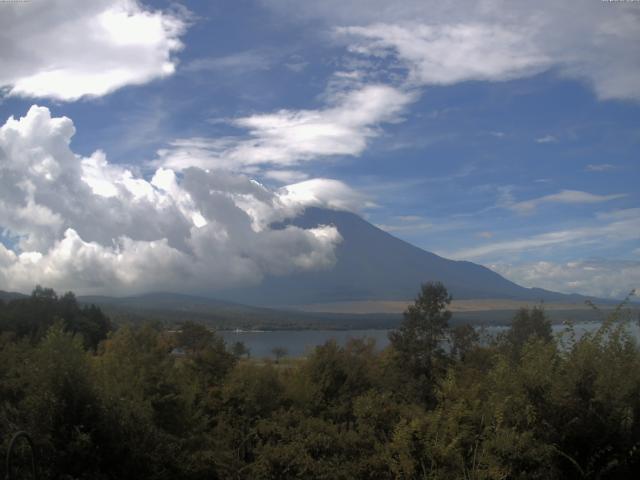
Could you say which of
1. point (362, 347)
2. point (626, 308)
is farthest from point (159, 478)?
point (362, 347)

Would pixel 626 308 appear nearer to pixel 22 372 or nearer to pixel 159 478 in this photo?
pixel 159 478

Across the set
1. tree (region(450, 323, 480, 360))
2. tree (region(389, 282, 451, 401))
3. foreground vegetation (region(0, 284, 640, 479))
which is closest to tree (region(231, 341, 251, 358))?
tree (region(389, 282, 451, 401))

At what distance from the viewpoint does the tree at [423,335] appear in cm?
3072

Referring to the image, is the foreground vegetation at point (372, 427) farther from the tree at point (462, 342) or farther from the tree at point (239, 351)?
the tree at point (462, 342)

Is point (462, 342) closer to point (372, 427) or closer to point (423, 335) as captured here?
point (423, 335)

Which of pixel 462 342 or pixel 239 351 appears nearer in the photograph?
pixel 462 342

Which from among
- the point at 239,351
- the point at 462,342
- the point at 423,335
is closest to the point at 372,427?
the point at 423,335

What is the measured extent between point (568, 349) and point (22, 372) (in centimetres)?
813

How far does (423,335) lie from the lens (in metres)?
32.1

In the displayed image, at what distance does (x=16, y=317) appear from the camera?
149 feet

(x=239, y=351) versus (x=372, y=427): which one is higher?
(x=372, y=427)

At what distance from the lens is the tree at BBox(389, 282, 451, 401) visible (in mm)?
30719

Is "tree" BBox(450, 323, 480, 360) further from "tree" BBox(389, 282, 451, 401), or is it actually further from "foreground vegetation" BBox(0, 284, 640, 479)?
"foreground vegetation" BBox(0, 284, 640, 479)

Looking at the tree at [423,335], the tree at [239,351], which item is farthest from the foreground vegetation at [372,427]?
the tree at [239,351]
